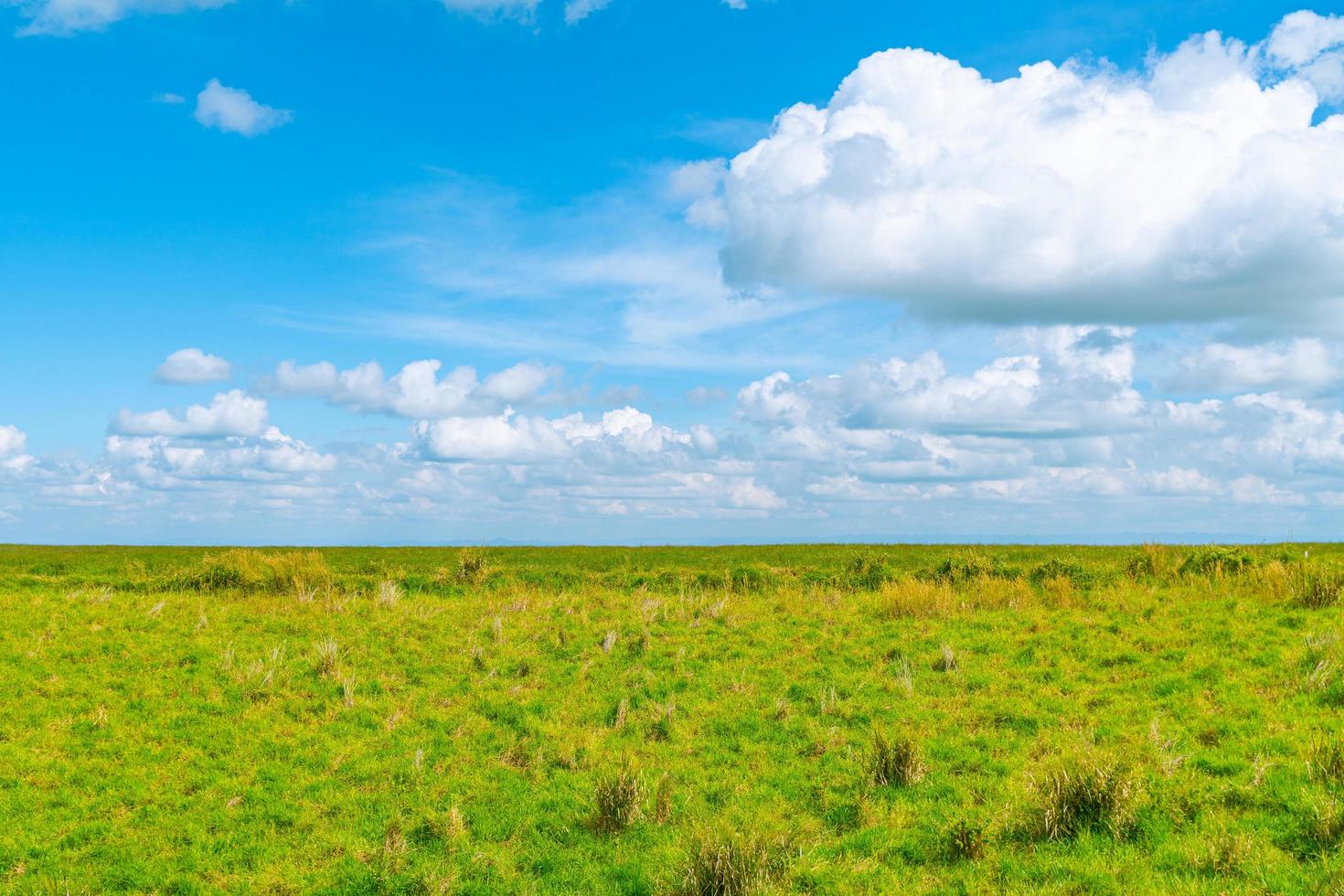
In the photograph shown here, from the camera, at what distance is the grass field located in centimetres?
1041

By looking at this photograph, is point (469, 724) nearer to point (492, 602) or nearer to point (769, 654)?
point (769, 654)

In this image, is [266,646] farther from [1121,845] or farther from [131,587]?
[1121,845]

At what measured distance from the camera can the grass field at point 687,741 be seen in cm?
1041

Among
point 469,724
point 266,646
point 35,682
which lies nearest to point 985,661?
point 469,724

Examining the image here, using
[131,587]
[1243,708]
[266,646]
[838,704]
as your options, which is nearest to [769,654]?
[838,704]

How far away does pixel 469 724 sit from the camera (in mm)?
16469

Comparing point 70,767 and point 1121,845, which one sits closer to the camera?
point 1121,845

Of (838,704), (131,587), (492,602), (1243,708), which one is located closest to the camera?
(1243,708)

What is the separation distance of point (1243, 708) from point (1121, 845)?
6.08 meters

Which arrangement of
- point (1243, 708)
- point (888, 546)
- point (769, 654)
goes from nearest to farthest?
1. point (1243, 708)
2. point (769, 654)
3. point (888, 546)

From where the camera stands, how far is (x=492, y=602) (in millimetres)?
27359

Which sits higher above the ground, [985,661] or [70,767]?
[985,661]

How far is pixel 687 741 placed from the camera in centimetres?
1539

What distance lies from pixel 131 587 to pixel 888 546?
3848 centimetres
